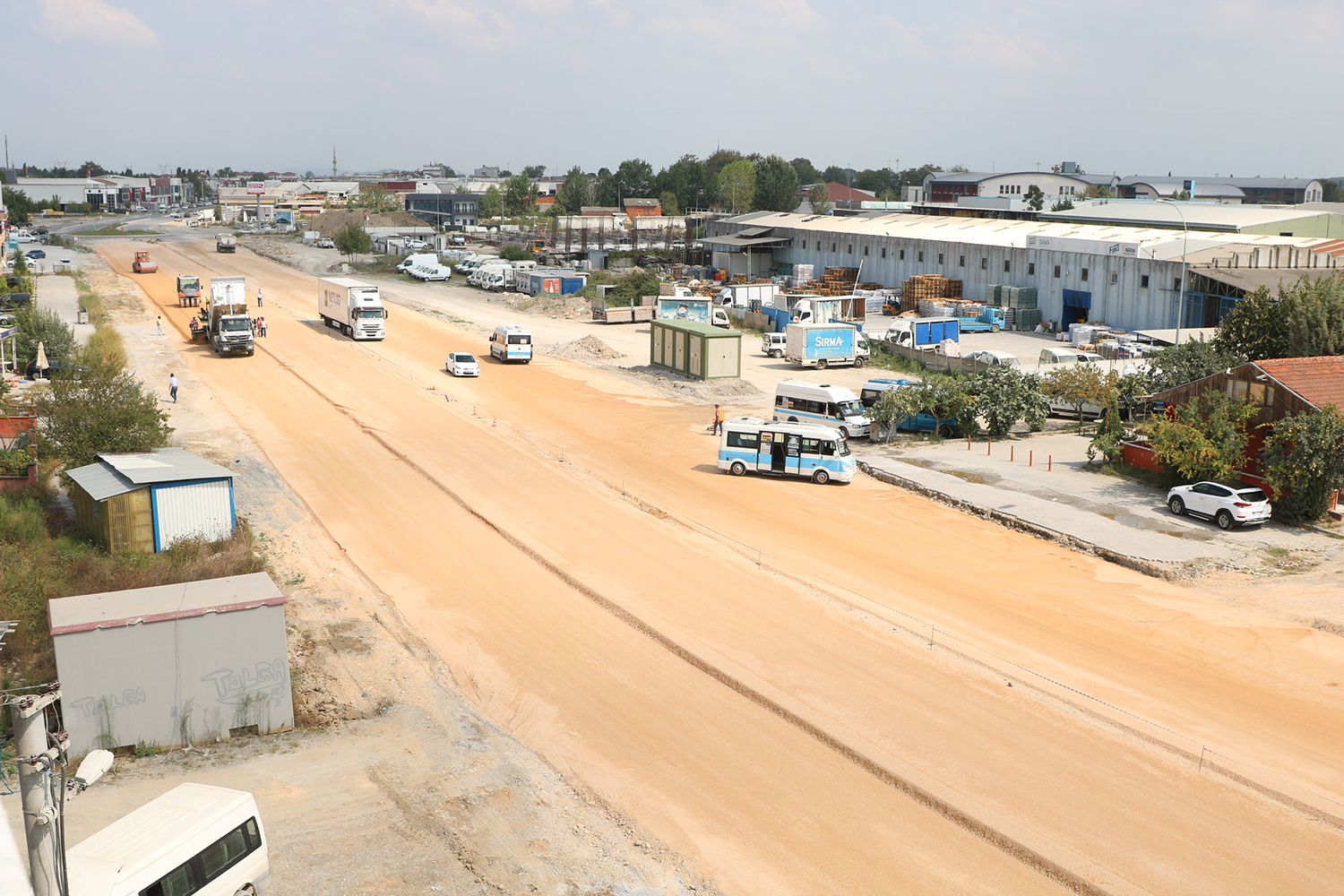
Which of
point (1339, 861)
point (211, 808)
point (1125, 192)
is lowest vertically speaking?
point (1339, 861)

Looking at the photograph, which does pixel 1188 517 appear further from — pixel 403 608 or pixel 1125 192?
pixel 1125 192

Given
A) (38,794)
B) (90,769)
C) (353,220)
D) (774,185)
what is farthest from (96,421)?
(774,185)

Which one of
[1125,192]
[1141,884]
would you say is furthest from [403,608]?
[1125,192]

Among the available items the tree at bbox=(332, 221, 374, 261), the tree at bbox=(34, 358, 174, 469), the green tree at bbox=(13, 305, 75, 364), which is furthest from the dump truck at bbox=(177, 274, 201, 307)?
the tree at bbox=(34, 358, 174, 469)

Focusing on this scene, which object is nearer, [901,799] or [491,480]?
[901,799]

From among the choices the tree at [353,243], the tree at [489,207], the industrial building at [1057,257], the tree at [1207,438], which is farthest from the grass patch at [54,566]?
the tree at [489,207]

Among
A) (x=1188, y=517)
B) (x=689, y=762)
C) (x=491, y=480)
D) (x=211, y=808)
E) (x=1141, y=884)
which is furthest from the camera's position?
(x=491, y=480)

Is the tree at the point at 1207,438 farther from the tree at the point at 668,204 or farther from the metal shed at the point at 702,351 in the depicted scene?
the tree at the point at 668,204

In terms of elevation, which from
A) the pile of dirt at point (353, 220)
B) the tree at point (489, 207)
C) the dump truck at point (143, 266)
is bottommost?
the dump truck at point (143, 266)
